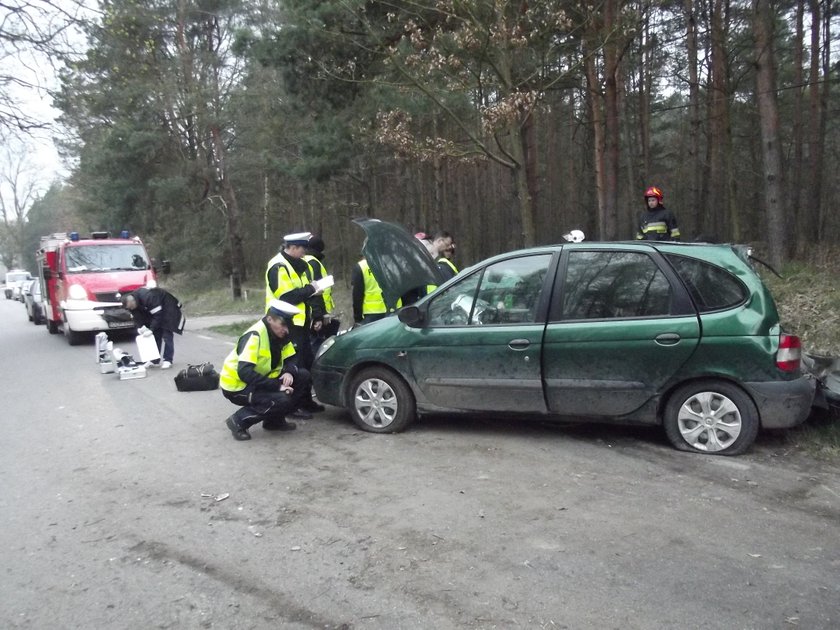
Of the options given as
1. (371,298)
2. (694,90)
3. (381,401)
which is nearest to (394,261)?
(371,298)

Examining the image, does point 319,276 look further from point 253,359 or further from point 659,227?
point 659,227

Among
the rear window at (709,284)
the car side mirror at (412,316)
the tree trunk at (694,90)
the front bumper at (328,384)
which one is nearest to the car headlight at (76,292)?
the front bumper at (328,384)

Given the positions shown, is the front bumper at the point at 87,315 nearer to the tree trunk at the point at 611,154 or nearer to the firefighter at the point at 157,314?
the firefighter at the point at 157,314

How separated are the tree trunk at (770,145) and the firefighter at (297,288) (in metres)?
8.20

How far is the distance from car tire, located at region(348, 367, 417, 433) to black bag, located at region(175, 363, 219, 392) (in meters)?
3.04

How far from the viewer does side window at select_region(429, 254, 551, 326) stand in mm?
5785

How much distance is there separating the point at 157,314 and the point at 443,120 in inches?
448

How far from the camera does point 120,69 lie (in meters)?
14.4

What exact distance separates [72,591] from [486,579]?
2.15 metres

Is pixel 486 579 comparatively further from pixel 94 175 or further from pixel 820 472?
pixel 94 175

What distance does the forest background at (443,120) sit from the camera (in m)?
11.8

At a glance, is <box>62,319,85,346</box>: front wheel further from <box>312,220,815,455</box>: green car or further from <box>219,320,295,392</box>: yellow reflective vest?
<box>312,220,815,455</box>: green car

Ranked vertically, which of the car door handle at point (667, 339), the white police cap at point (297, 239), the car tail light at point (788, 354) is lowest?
the car tail light at point (788, 354)

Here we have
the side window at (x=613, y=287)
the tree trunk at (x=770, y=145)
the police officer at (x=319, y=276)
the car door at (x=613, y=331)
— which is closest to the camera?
the car door at (x=613, y=331)
